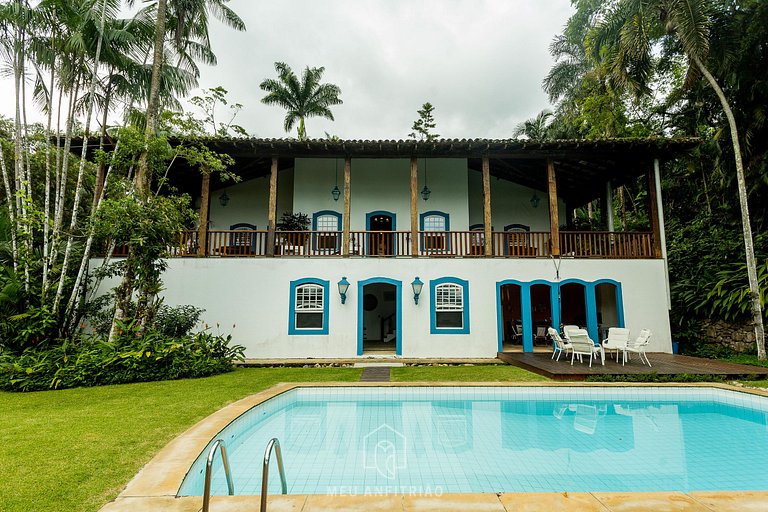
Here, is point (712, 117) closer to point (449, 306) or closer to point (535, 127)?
point (449, 306)

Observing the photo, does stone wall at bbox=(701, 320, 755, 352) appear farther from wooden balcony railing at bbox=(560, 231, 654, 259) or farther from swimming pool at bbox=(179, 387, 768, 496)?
swimming pool at bbox=(179, 387, 768, 496)

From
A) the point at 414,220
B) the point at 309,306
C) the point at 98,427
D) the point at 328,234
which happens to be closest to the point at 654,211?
the point at 414,220

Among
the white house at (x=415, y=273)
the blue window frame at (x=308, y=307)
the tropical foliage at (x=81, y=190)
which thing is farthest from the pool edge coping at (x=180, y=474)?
the white house at (x=415, y=273)

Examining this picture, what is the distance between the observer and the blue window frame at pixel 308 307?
11477 millimetres

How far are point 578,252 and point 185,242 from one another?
11.8 metres

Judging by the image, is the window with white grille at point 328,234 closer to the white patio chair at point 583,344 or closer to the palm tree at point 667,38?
the white patio chair at point 583,344

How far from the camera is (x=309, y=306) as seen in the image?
11.6 m

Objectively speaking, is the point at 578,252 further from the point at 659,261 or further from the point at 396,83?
the point at 396,83

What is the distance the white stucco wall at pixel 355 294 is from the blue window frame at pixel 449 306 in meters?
0.14

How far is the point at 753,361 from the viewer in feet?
32.8

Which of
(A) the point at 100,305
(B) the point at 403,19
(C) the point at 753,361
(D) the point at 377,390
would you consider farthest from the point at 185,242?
(C) the point at 753,361

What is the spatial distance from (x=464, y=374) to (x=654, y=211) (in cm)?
803

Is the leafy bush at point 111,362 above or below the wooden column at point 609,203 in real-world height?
below

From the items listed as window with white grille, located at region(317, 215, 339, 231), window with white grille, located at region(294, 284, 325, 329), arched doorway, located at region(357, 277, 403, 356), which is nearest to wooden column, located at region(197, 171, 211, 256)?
window with white grille, located at region(294, 284, 325, 329)
